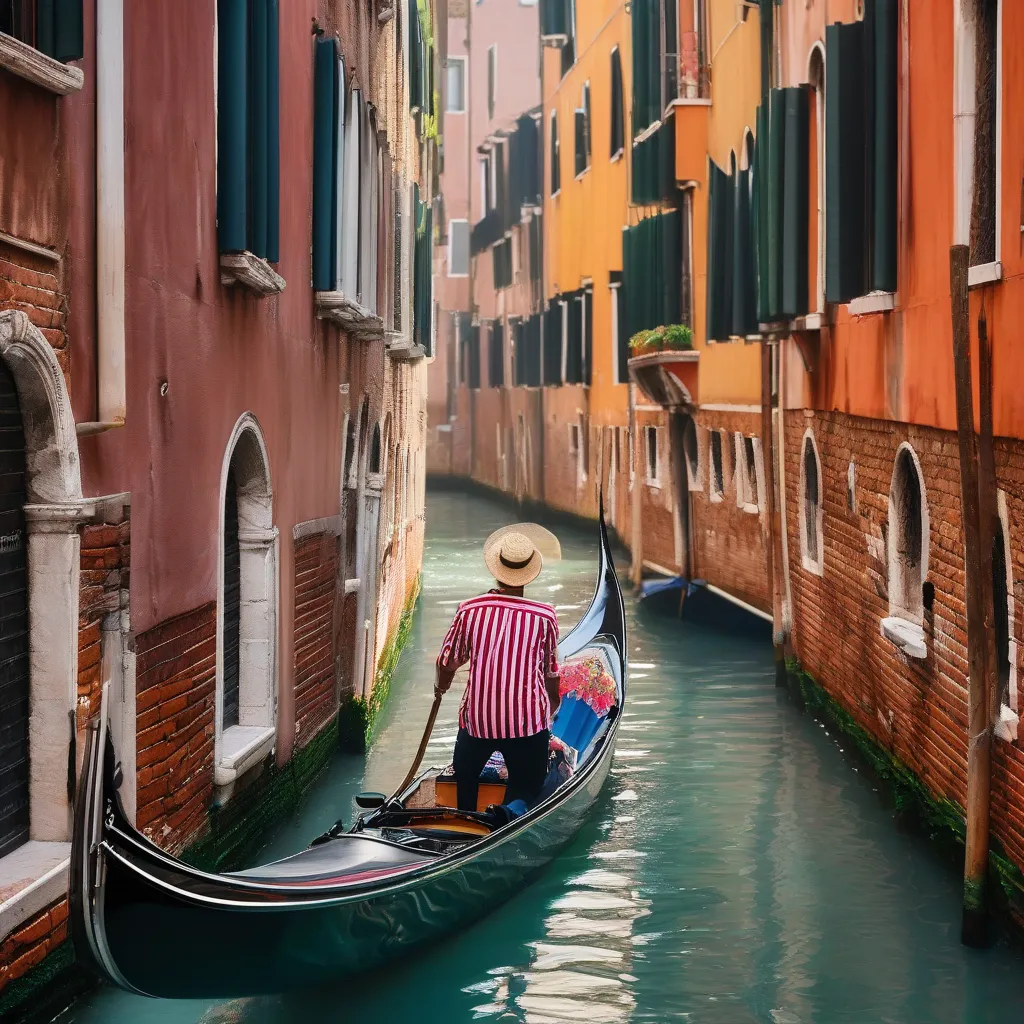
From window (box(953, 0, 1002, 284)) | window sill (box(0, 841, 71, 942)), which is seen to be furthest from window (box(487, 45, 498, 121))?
window sill (box(0, 841, 71, 942))

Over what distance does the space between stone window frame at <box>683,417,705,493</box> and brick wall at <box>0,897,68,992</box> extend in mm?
10279

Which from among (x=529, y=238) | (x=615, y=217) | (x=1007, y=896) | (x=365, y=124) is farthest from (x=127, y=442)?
(x=529, y=238)

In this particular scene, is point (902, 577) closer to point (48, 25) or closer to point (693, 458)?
point (48, 25)

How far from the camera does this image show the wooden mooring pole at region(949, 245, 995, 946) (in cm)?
515

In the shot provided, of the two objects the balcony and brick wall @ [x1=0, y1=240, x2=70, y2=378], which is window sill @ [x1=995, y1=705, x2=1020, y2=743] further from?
the balcony

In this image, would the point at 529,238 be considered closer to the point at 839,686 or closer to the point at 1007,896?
the point at 839,686

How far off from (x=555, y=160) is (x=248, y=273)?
699 inches

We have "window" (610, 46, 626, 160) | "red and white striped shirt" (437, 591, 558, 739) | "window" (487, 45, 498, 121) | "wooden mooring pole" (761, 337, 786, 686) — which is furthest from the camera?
"window" (487, 45, 498, 121)

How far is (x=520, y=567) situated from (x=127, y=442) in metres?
1.55

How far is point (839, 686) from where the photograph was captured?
8828 millimetres

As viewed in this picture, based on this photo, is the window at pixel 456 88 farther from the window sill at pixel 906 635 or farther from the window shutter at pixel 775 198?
the window sill at pixel 906 635

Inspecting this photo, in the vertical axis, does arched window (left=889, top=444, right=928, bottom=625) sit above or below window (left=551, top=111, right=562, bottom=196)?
below

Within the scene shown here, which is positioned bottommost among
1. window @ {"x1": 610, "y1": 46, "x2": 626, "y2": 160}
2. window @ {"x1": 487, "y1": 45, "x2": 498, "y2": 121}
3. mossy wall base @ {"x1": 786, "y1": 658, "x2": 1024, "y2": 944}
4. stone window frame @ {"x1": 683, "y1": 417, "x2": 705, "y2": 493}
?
mossy wall base @ {"x1": 786, "y1": 658, "x2": 1024, "y2": 944}

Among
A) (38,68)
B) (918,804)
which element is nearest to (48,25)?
(38,68)
